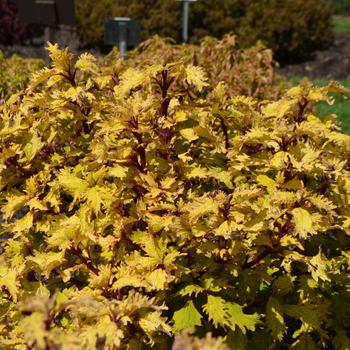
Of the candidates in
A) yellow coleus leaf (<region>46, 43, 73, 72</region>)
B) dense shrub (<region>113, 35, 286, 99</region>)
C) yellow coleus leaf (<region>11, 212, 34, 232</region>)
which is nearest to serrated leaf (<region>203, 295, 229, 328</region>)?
yellow coleus leaf (<region>11, 212, 34, 232</region>)

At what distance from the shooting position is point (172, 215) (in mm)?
2188

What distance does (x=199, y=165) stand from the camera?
7.93 feet

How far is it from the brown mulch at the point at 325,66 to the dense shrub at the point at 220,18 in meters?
0.48

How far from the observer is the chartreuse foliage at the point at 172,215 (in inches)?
82.7

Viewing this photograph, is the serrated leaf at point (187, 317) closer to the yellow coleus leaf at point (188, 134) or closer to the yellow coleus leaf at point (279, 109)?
the yellow coleus leaf at point (188, 134)

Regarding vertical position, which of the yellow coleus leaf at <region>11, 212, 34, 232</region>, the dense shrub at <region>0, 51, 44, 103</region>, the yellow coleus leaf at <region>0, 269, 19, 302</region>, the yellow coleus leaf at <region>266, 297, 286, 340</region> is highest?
the yellow coleus leaf at <region>11, 212, 34, 232</region>

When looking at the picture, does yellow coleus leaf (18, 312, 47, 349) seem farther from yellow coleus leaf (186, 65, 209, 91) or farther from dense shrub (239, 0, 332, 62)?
dense shrub (239, 0, 332, 62)

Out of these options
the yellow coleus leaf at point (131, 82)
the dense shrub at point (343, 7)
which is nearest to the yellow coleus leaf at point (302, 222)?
the yellow coleus leaf at point (131, 82)

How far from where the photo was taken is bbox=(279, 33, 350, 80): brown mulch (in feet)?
42.2

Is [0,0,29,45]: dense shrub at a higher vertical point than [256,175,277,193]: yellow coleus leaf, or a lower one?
lower

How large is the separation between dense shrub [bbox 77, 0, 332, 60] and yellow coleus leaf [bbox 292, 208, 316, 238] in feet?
37.3

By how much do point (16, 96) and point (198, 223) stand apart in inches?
47.7

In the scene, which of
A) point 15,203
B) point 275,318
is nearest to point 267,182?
point 275,318

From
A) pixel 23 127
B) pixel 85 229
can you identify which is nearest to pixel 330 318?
pixel 85 229
